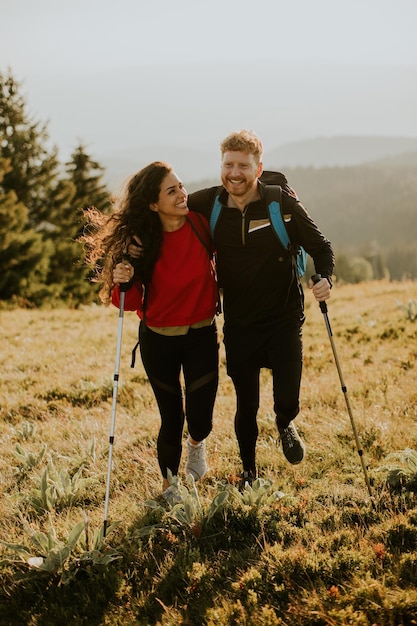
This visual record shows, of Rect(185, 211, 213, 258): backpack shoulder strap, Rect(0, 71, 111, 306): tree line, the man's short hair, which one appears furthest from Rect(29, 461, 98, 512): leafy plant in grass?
Rect(0, 71, 111, 306): tree line

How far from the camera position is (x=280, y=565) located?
3.57 metres

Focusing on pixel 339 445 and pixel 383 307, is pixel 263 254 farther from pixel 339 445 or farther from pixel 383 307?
pixel 383 307

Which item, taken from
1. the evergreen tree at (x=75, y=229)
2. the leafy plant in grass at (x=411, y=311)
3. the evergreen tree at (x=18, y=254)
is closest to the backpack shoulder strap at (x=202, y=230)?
the leafy plant in grass at (x=411, y=311)

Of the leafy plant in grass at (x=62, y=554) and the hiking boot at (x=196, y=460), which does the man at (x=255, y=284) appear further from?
the leafy plant in grass at (x=62, y=554)

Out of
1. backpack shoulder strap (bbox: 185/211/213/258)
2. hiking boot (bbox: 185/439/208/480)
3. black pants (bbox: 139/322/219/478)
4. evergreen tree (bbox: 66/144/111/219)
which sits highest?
evergreen tree (bbox: 66/144/111/219)

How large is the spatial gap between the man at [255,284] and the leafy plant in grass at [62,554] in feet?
4.92

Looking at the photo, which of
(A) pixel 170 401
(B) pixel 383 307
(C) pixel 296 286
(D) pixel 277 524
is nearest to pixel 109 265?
(A) pixel 170 401

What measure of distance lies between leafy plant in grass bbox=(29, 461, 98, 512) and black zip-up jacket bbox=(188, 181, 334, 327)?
1954 mm

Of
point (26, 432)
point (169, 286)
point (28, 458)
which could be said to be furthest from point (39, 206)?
point (169, 286)

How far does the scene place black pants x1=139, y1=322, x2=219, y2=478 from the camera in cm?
468

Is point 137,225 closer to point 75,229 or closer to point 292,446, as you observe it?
point 292,446

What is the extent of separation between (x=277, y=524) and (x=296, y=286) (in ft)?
6.55

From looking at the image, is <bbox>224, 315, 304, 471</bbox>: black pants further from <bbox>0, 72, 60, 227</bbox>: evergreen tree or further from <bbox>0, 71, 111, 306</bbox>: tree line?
<bbox>0, 72, 60, 227</bbox>: evergreen tree

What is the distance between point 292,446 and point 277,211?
205 centimetres
